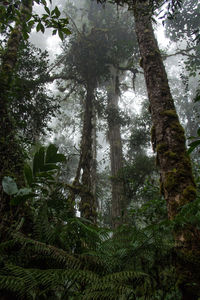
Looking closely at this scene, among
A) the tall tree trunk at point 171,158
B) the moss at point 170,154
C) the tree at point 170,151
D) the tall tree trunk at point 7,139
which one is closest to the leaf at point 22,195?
the tall tree trunk at point 7,139

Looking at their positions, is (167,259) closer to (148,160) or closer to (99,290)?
(99,290)

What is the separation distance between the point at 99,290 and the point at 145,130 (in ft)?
30.1

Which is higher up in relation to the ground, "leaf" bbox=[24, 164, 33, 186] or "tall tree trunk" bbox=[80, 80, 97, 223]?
"tall tree trunk" bbox=[80, 80, 97, 223]

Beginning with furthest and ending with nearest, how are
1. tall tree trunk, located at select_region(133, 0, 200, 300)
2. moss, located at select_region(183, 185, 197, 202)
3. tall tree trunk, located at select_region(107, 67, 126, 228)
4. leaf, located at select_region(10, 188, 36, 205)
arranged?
tall tree trunk, located at select_region(107, 67, 126, 228) < moss, located at select_region(183, 185, 197, 202) < tall tree trunk, located at select_region(133, 0, 200, 300) < leaf, located at select_region(10, 188, 36, 205)

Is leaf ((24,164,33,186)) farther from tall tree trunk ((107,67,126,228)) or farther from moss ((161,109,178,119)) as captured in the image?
tall tree trunk ((107,67,126,228))

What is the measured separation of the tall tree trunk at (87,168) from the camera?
6.26 metres

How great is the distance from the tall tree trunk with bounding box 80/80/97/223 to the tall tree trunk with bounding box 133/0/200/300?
3.57 meters

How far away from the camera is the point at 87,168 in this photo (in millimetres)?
7184

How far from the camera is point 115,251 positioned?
1.39m

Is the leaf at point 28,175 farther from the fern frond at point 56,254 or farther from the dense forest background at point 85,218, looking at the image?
→ the fern frond at point 56,254

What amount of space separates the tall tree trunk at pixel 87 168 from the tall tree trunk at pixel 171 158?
3566mm

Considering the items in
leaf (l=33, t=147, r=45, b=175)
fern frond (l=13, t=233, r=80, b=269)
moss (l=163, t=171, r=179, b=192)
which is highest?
moss (l=163, t=171, r=179, b=192)

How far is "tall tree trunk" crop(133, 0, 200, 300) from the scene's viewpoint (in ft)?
6.16

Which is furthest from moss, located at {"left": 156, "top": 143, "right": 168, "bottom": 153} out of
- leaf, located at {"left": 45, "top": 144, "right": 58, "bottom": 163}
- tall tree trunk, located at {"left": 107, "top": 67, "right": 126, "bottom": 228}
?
tall tree trunk, located at {"left": 107, "top": 67, "right": 126, "bottom": 228}
